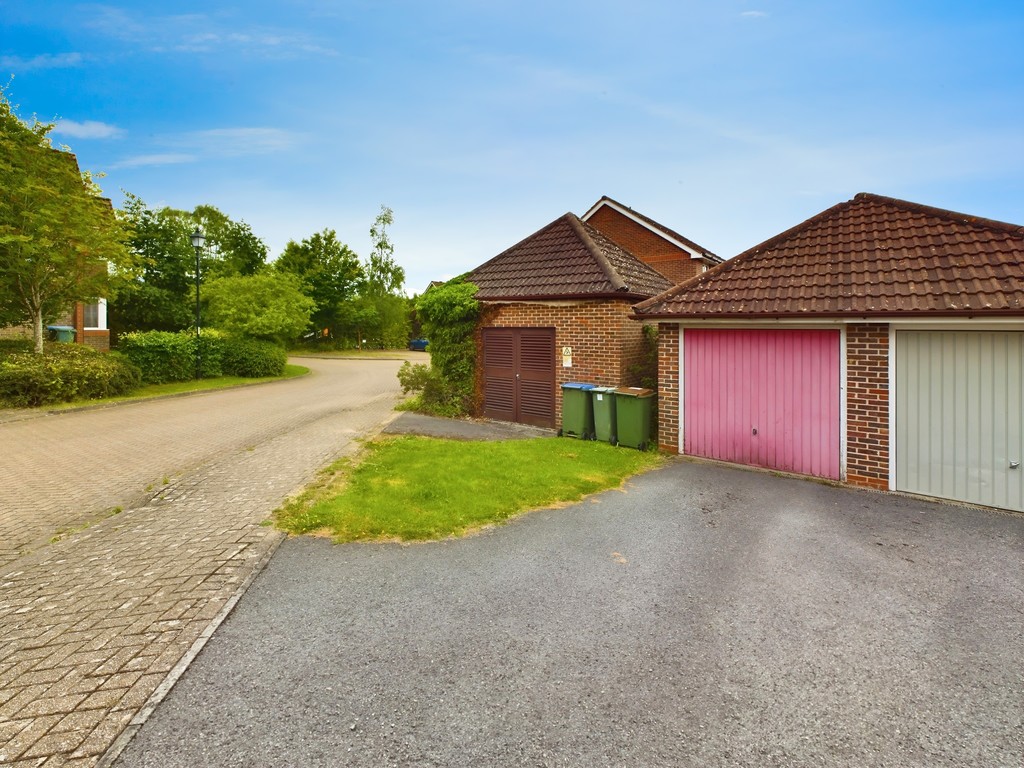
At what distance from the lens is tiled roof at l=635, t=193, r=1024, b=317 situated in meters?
7.32

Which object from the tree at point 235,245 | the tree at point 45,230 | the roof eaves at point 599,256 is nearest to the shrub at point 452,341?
the roof eaves at point 599,256

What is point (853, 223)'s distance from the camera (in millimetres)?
9641

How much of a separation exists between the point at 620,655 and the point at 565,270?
415 inches

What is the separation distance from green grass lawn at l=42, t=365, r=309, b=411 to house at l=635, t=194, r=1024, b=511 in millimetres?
15309

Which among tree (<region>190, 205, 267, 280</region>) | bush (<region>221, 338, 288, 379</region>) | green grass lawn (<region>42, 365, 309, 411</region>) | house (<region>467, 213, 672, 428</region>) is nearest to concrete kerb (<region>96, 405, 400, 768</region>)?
house (<region>467, 213, 672, 428</region>)

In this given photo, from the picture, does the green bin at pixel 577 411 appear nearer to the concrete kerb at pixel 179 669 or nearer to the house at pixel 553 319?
the house at pixel 553 319

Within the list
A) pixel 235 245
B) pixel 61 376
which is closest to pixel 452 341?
pixel 61 376

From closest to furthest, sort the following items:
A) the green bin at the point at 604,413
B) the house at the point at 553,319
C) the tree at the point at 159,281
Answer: the green bin at the point at 604,413
the house at the point at 553,319
the tree at the point at 159,281

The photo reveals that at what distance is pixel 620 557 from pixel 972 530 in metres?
4.13

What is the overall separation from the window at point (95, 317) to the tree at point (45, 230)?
7234mm

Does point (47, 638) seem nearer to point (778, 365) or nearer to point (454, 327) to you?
point (778, 365)

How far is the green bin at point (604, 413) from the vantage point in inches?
429

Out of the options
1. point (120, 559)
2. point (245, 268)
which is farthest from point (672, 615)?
point (245, 268)

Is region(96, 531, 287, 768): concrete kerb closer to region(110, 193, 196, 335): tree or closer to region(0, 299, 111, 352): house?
region(0, 299, 111, 352): house
